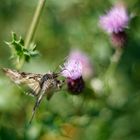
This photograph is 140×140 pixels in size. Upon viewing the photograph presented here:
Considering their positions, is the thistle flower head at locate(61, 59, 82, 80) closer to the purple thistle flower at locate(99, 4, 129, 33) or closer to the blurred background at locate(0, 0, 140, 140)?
the blurred background at locate(0, 0, 140, 140)

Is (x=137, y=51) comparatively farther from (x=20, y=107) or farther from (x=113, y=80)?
(x=20, y=107)

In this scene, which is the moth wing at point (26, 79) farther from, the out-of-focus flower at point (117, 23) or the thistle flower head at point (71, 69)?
the out-of-focus flower at point (117, 23)

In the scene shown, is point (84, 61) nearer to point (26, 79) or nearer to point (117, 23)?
point (117, 23)

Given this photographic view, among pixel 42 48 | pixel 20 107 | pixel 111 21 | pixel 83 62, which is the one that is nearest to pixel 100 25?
pixel 111 21

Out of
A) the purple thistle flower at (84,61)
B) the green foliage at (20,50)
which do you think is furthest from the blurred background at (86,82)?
the green foliage at (20,50)

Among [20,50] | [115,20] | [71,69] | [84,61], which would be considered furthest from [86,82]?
[20,50]

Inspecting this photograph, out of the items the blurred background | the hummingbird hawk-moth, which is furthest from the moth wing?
the blurred background
